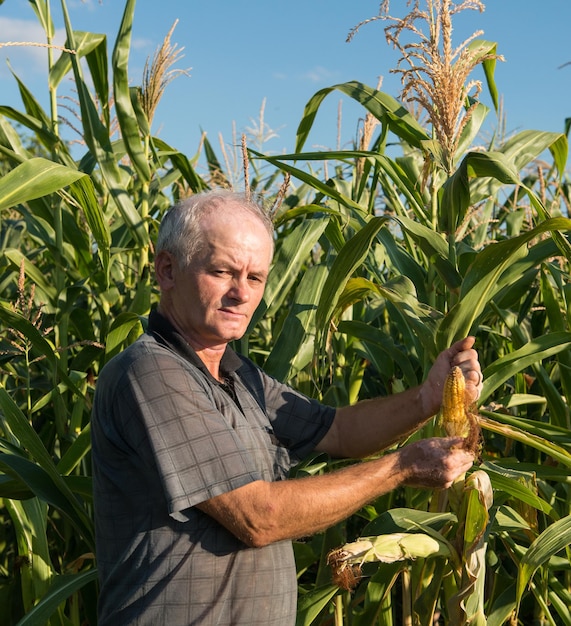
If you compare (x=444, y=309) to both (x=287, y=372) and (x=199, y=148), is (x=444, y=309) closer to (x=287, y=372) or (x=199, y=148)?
(x=287, y=372)

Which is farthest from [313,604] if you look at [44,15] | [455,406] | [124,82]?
[44,15]

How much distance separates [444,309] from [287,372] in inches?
22.3

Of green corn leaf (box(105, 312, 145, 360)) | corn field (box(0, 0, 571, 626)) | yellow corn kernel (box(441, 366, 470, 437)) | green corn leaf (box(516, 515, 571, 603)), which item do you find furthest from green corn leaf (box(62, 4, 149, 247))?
green corn leaf (box(516, 515, 571, 603))

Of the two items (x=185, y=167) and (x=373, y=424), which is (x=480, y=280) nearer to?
(x=373, y=424)

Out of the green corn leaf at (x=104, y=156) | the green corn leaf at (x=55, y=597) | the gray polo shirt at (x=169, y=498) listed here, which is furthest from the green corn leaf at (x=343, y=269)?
the green corn leaf at (x=104, y=156)

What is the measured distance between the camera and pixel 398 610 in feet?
11.9

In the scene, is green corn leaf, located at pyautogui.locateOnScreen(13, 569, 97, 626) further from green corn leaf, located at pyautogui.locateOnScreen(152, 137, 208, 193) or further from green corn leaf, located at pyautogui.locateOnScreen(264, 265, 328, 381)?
green corn leaf, located at pyautogui.locateOnScreen(152, 137, 208, 193)

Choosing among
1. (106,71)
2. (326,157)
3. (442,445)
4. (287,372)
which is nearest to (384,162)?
(326,157)

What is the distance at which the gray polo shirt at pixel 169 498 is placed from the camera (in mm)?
1984

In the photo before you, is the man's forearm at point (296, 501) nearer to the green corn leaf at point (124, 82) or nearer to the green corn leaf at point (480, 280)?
the green corn leaf at point (480, 280)

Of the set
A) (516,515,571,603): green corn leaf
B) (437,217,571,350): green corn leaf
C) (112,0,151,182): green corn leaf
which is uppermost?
(112,0,151,182): green corn leaf

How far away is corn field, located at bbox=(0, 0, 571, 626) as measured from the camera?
2283 millimetres

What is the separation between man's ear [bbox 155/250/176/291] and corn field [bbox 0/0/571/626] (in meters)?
0.37

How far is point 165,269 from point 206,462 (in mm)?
624
